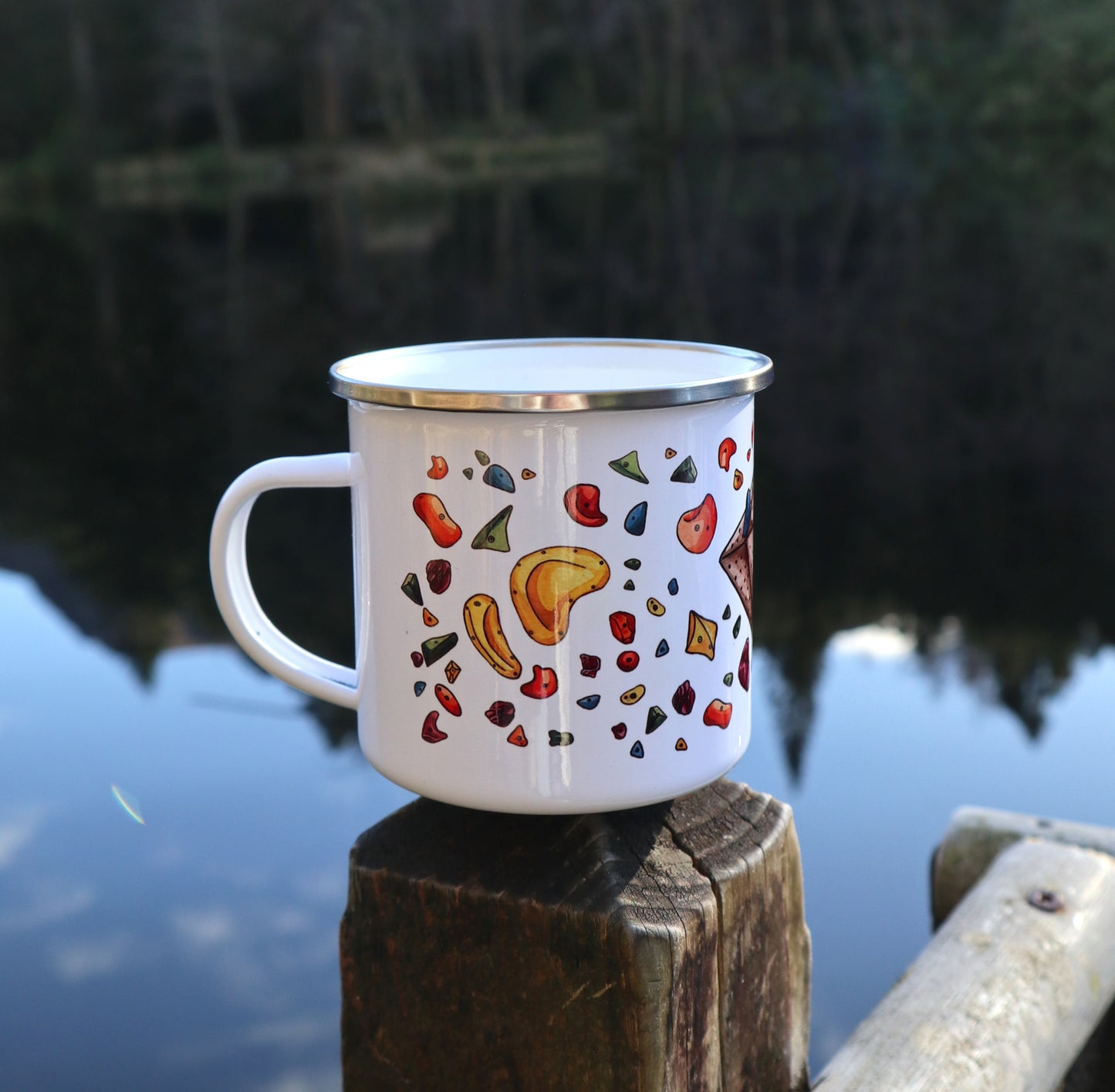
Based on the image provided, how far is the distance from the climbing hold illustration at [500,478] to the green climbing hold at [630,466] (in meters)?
0.08

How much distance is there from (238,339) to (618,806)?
9.75 meters

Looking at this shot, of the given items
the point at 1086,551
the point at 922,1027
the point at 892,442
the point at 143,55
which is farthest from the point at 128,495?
the point at 143,55

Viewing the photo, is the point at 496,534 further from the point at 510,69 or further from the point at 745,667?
the point at 510,69

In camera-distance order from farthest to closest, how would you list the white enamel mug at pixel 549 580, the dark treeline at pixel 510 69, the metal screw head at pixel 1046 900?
1. the dark treeline at pixel 510 69
2. the metal screw head at pixel 1046 900
3. the white enamel mug at pixel 549 580

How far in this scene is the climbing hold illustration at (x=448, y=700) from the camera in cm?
114

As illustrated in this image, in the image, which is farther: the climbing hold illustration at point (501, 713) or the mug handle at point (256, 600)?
the mug handle at point (256, 600)

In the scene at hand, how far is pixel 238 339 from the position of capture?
1039cm

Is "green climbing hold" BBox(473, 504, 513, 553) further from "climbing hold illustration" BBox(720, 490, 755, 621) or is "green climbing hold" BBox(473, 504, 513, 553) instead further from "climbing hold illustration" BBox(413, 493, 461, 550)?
"climbing hold illustration" BBox(720, 490, 755, 621)

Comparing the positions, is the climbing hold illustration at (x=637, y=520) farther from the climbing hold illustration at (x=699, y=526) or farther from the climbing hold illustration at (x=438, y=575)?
the climbing hold illustration at (x=438, y=575)

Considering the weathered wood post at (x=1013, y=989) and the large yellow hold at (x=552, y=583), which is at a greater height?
the large yellow hold at (x=552, y=583)

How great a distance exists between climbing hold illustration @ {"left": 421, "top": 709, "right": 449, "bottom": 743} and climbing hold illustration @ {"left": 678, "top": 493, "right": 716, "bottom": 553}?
0.26 metres

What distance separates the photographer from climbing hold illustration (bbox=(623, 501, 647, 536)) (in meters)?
1.09

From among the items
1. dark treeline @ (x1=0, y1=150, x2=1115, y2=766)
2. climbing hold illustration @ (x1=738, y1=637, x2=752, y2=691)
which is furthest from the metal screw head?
dark treeline @ (x1=0, y1=150, x2=1115, y2=766)

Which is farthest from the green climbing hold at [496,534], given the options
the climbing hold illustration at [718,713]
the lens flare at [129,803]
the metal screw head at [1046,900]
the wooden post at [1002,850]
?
the lens flare at [129,803]
